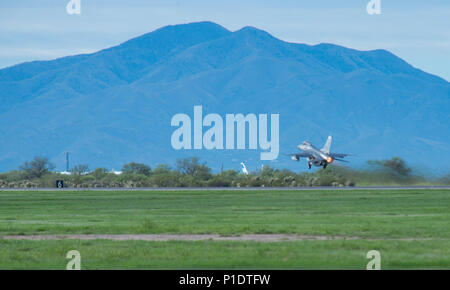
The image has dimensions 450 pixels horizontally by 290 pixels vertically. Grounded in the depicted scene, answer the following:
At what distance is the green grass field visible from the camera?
25250 millimetres

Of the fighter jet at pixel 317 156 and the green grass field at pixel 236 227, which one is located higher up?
the fighter jet at pixel 317 156

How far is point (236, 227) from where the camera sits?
3591 centimetres

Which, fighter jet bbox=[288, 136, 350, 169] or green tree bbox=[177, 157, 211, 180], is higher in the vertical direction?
fighter jet bbox=[288, 136, 350, 169]

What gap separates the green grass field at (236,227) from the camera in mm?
25250

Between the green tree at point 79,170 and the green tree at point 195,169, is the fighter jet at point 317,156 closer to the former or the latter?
the green tree at point 195,169

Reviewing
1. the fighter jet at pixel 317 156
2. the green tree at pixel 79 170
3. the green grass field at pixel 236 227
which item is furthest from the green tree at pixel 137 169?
the green grass field at pixel 236 227

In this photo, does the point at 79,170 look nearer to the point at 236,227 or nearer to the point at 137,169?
the point at 137,169

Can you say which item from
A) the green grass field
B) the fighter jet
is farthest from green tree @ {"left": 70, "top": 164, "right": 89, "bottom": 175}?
the green grass field

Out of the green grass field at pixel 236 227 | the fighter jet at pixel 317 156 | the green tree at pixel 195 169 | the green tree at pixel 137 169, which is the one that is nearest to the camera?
the green grass field at pixel 236 227

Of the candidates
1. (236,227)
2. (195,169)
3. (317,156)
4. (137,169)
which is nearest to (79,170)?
(137,169)

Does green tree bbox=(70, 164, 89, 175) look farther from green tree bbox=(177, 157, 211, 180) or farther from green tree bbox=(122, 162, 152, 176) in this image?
green tree bbox=(177, 157, 211, 180)

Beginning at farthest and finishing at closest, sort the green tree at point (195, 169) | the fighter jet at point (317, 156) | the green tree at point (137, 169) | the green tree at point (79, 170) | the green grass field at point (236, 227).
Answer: the green tree at point (79, 170)
the green tree at point (137, 169)
the green tree at point (195, 169)
the fighter jet at point (317, 156)
the green grass field at point (236, 227)

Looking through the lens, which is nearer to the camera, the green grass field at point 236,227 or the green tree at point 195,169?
the green grass field at point 236,227

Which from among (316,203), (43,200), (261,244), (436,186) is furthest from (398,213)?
(436,186)
